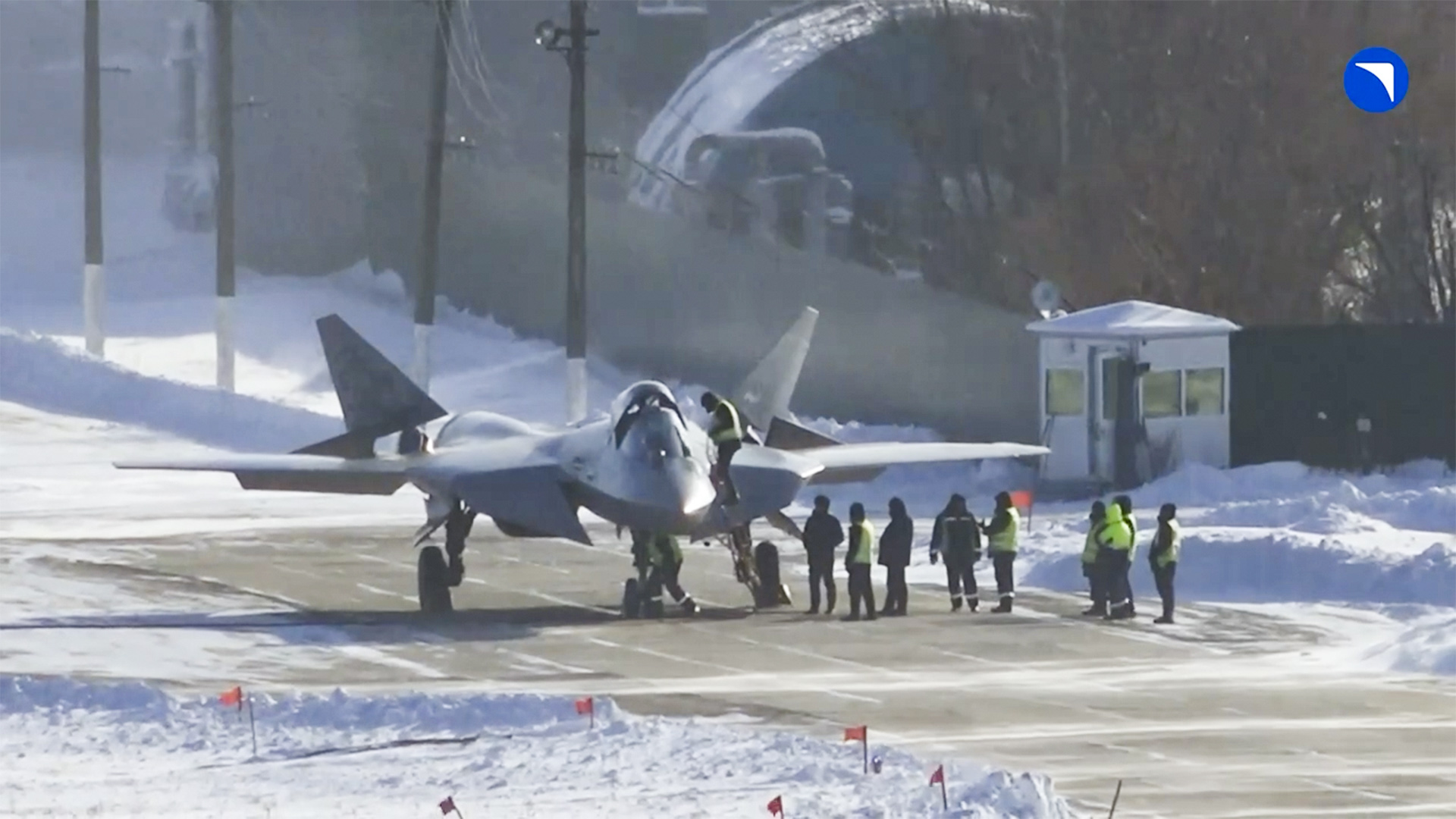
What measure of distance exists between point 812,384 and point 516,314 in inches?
499

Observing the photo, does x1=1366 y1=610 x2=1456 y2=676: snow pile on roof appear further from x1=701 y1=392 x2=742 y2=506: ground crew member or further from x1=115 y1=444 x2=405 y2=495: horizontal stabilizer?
x1=115 y1=444 x2=405 y2=495: horizontal stabilizer

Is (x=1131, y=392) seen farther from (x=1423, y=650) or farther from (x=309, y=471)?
(x=1423, y=650)

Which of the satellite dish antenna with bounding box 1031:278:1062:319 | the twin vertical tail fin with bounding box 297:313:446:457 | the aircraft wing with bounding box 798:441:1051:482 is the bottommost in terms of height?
the aircraft wing with bounding box 798:441:1051:482

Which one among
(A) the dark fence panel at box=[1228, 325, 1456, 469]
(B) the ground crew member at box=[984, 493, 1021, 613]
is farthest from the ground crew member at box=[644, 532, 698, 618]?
(A) the dark fence panel at box=[1228, 325, 1456, 469]

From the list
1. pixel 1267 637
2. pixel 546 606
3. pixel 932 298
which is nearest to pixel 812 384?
pixel 932 298

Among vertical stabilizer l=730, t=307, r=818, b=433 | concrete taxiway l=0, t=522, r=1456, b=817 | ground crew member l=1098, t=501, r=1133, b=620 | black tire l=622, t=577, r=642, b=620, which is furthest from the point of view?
vertical stabilizer l=730, t=307, r=818, b=433

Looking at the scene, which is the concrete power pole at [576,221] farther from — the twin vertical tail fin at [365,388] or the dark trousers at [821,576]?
the dark trousers at [821,576]

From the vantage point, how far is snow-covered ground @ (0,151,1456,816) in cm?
1670

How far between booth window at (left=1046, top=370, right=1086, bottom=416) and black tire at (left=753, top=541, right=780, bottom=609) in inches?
481

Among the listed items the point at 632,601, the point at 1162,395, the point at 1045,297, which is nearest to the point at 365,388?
the point at 632,601

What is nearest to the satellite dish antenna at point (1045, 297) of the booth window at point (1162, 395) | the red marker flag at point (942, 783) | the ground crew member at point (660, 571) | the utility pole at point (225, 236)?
the booth window at point (1162, 395)

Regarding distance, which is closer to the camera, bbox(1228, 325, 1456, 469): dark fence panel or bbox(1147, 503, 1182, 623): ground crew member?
bbox(1147, 503, 1182, 623): ground crew member

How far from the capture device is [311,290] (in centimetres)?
6762

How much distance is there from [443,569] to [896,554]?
4.59m
